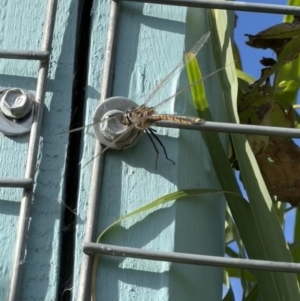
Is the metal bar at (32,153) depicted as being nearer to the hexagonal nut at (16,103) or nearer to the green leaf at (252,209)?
the hexagonal nut at (16,103)

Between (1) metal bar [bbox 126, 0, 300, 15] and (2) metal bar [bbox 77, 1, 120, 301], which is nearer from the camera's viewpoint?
(2) metal bar [bbox 77, 1, 120, 301]

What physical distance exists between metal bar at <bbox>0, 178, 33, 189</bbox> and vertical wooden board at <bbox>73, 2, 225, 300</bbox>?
7 centimetres

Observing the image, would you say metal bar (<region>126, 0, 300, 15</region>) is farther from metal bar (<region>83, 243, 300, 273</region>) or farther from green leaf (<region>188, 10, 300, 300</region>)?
metal bar (<region>83, 243, 300, 273</region>)

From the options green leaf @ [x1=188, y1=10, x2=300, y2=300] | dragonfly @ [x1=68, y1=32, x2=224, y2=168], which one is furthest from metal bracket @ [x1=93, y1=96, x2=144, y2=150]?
green leaf @ [x1=188, y1=10, x2=300, y2=300]

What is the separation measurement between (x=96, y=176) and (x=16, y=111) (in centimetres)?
13

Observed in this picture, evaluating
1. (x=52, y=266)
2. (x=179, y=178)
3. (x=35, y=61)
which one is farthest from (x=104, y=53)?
(x=52, y=266)

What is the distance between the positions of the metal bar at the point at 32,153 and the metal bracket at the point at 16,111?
0.01 metres

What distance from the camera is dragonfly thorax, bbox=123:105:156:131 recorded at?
40.0 inches

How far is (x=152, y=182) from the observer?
3.47ft

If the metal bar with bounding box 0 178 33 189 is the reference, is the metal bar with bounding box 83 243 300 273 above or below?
below

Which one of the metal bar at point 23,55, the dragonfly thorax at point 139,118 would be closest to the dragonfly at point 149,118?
the dragonfly thorax at point 139,118

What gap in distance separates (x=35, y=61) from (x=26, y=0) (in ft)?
0.35

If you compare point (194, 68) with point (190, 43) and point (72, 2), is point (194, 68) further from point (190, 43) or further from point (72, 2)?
point (72, 2)

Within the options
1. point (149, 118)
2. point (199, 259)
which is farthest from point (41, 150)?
point (199, 259)
